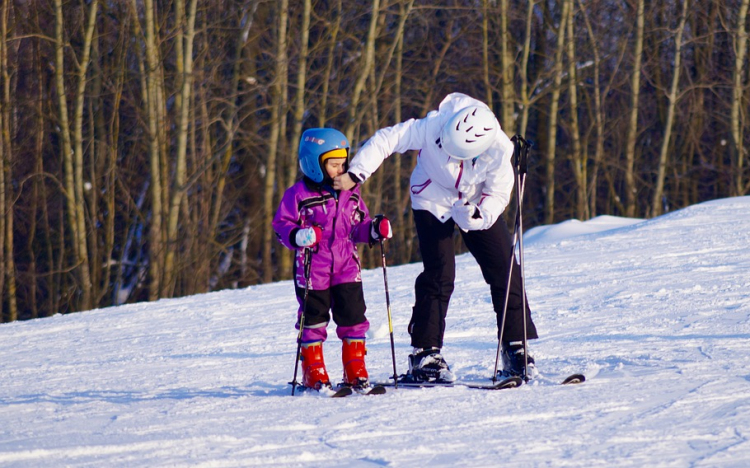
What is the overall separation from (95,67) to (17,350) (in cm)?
945

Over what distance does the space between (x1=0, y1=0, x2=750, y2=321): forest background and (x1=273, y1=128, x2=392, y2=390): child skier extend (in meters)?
10.6

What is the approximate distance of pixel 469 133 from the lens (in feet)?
14.6

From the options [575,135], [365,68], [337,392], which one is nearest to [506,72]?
[575,135]

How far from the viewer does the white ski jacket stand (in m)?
4.60

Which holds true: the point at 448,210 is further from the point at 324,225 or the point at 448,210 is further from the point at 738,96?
the point at 738,96

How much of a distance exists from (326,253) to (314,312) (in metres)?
0.32

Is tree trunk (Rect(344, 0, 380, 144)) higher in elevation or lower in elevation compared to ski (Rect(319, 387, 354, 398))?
higher

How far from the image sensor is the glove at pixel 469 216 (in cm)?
456

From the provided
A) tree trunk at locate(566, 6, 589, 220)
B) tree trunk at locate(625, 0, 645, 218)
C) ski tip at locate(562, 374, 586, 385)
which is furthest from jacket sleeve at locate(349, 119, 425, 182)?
tree trunk at locate(625, 0, 645, 218)

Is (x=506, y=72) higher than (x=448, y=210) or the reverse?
higher

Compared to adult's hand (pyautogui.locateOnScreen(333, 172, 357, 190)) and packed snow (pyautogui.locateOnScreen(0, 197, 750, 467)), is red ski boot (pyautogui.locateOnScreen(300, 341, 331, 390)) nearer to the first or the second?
packed snow (pyautogui.locateOnScreen(0, 197, 750, 467))

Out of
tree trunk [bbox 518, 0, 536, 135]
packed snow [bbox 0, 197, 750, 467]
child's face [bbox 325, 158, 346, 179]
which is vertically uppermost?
tree trunk [bbox 518, 0, 536, 135]

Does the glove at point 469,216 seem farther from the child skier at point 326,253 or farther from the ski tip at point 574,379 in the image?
the ski tip at point 574,379

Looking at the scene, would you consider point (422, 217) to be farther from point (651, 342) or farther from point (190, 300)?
point (190, 300)
